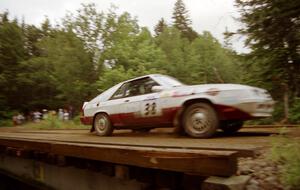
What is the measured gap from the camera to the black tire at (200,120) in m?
7.13

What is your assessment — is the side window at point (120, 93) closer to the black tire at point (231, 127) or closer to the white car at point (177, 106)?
the white car at point (177, 106)

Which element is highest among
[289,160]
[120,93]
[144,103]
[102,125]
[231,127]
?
[120,93]

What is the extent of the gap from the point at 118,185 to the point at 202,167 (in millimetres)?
2902

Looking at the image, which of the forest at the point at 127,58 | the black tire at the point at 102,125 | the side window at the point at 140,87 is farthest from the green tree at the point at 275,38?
the black tire at the point at 102,125

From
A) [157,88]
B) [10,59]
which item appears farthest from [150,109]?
[10,59]

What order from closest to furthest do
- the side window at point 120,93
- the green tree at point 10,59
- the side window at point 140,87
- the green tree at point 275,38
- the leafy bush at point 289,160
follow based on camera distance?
1. the leafy bush at point 289,160
2. the side window at point 140,87
3. the side window at point 120,93
4. the green tree at point 275,38
5. the green tree at point 10,59

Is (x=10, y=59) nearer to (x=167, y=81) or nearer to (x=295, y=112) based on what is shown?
(x=295, y=112)

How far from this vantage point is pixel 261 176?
13.8 ft

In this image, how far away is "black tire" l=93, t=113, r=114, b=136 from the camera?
9633 millimetres

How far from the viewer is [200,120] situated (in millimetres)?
7309

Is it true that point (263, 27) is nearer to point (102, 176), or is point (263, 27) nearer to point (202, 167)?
point (102, 176)

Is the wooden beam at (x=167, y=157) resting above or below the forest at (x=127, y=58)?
below

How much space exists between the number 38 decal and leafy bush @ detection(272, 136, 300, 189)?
3.70 metres

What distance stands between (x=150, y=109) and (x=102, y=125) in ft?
6.46
